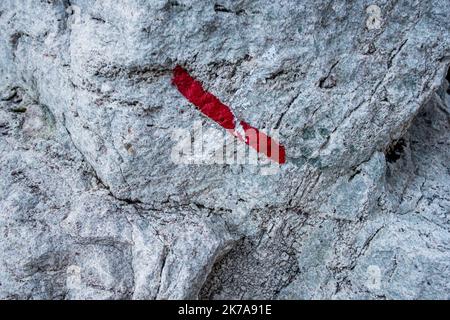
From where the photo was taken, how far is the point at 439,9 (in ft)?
4.74

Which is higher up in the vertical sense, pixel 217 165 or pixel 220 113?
pixel 220 113

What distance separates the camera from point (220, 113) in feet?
4.55

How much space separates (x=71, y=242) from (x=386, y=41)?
107 cm

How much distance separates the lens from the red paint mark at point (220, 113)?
1.33 m

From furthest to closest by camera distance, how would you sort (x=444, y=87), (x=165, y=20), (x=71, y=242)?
(x=444, y=87)
(x=71, y=242)
(x=165, y=20)

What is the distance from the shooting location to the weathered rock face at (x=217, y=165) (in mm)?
1318

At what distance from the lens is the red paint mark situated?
1.33 metres

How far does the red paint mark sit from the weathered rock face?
22 millimetres

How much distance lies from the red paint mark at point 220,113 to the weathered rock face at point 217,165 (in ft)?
0.07

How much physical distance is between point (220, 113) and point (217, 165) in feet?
0.52

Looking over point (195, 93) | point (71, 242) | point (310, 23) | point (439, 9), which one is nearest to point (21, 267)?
point (71, 242)

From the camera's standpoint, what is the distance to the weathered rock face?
1.32m
